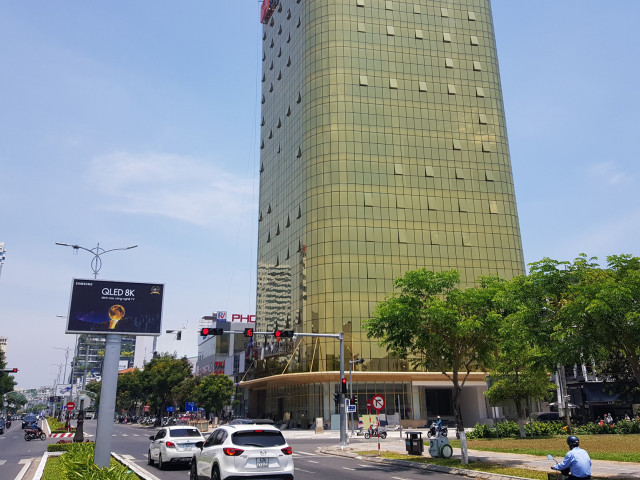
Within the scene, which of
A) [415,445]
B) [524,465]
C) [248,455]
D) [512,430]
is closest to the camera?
[248,455]

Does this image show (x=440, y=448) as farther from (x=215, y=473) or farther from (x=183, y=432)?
(x=215, y=473)

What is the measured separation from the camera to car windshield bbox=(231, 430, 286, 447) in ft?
45.3

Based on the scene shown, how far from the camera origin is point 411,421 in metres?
63.4

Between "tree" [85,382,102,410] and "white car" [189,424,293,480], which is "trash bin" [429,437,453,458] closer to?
"white car" [189,424,293,480]

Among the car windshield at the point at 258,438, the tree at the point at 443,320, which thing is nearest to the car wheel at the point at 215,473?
the car windshield at the point at 258,438

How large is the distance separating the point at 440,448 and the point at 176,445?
12926 mm

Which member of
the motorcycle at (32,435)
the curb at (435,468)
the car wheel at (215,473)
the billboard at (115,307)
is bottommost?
the motorcycle at (32,435)

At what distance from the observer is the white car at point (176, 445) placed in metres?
21.9

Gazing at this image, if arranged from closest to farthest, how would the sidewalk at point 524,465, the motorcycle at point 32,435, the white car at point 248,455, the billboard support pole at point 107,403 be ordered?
1. the white car at point 248,455
2. the billboard support pole at point 107,403
3. the sidewalk at point 524,465
4. the motorcycle at point 32,435

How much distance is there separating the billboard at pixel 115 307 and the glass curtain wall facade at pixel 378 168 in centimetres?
4307

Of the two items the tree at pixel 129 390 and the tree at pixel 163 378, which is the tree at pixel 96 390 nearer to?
the tree at pixel 129 390

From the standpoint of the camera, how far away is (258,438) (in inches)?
555

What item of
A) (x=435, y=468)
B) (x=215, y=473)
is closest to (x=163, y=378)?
(x=435, y=468)

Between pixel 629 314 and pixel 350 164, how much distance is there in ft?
174
